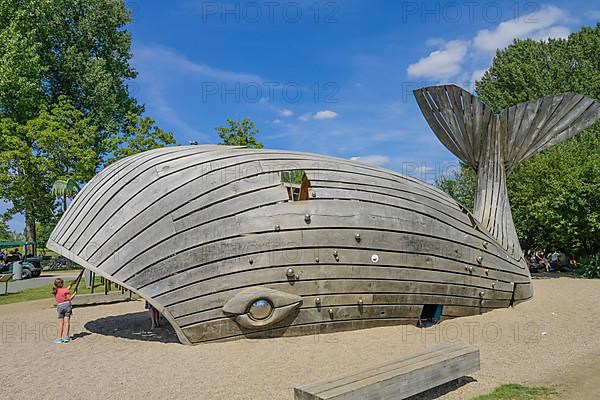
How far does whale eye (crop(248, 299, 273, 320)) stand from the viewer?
23.7ft

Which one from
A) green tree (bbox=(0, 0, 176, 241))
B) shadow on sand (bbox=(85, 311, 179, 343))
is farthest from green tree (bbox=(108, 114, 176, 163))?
shadow on sand (bbox=(85, 311, 179, 343))

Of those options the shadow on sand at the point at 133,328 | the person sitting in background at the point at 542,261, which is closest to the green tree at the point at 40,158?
the shadow on sand at the point at 133,328

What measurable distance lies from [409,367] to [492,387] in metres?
1.35

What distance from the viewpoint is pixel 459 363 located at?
571 cm

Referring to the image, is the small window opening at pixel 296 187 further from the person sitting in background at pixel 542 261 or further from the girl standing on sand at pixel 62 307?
the person sitting in background at pixel 542 261

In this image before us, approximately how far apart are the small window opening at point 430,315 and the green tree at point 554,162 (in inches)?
521

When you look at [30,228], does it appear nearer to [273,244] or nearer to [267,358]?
[273,244]

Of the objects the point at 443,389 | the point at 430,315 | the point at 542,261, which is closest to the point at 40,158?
the point at 430,315

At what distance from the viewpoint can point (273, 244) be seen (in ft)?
24.5

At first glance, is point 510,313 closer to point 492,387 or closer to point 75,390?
point 492,387

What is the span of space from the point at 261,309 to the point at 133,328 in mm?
3961

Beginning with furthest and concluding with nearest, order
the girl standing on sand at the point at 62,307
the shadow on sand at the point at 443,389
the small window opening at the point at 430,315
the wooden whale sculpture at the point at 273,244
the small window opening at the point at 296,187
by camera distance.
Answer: the small window opening at the point at 430,315, the girl standing on sand at the point at 62,307, the small window opening at the point at 296,187, the wooden whale sculpture at the point at 273,244, the shadow on sand at the point at 443,389

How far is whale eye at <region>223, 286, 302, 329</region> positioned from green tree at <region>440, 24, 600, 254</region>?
16.5 m

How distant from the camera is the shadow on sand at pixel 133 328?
8.55 m
